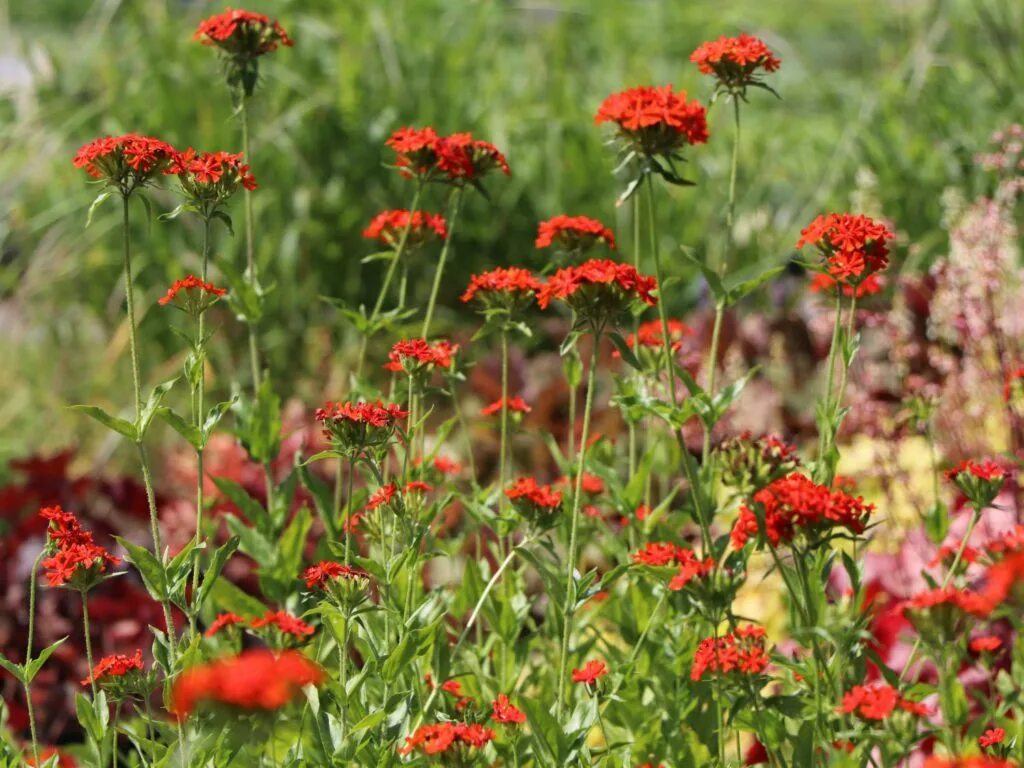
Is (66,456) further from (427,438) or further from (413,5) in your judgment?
(413,5)

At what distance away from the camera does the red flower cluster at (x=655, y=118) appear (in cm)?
170

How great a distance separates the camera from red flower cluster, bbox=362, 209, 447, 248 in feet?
7.27

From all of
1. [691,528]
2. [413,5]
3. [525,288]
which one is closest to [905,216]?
[691,528]

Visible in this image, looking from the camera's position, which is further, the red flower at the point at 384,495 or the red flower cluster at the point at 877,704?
the red flower at the point at 384,495

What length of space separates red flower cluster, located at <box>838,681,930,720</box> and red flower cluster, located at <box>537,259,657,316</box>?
56cm

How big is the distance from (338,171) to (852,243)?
3517mm

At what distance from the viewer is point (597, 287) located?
1701mm

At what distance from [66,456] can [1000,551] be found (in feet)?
9.15

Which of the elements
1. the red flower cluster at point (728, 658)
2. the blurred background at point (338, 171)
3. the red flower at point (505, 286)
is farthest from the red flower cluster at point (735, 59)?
the blurred background at point (338, 171)

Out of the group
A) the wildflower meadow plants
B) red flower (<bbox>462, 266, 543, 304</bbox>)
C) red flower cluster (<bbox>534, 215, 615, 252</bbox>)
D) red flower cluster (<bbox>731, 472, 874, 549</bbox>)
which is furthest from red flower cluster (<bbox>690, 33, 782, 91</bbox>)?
red flower cluster (<bbox>731, 472, 874, 549</bbox>)

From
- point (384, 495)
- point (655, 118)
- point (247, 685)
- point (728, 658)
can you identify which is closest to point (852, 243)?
point (655, 118)

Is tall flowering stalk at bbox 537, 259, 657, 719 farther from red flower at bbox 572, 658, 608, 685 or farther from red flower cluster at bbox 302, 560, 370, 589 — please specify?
red flower cluster at bbox 302, 560, 370, 589

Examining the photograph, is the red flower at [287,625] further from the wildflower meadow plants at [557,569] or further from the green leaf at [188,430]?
the green leaf at [188,430]

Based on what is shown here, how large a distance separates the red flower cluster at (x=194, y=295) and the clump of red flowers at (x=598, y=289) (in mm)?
455
